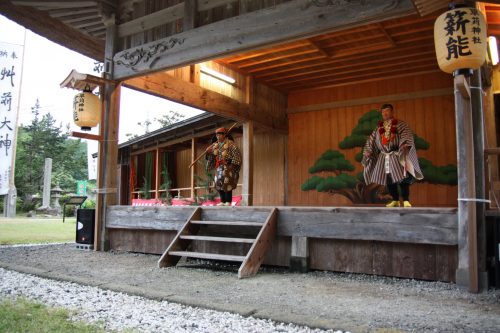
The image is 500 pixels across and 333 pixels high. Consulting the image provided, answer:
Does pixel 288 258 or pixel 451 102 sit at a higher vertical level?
pixel 451 102

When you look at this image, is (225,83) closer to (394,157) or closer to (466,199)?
(394,157)

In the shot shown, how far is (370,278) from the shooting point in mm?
4523

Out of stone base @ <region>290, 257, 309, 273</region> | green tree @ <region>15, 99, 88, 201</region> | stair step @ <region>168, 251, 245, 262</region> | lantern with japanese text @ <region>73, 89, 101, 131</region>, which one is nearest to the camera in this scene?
stair step @ <region>168, 251, 245, 262</region>

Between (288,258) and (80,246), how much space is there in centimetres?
409

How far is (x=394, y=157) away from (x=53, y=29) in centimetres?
656

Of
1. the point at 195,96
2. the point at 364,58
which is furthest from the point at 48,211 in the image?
the point at 364,58

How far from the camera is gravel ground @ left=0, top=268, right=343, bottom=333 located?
270 centimetres

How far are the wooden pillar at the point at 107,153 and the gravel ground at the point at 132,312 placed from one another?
2.83 meters

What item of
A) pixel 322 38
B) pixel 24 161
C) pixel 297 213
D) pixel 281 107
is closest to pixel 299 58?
pixel 322 38

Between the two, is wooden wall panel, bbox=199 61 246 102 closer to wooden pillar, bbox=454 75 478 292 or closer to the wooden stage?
the wooden stage

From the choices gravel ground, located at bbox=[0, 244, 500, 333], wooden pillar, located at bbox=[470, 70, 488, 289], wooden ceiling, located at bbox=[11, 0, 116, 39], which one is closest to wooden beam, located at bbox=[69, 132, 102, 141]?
gravel ground, located at bbox=[0, 244, 500, 333]

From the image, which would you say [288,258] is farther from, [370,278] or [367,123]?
[367,123]

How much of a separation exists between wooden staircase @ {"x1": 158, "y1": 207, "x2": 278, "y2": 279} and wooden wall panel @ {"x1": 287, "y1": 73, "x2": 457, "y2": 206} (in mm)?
4959

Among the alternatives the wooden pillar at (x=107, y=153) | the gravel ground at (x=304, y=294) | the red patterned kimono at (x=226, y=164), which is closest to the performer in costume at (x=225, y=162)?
the red patterned kimono at (x=226, y=164)
